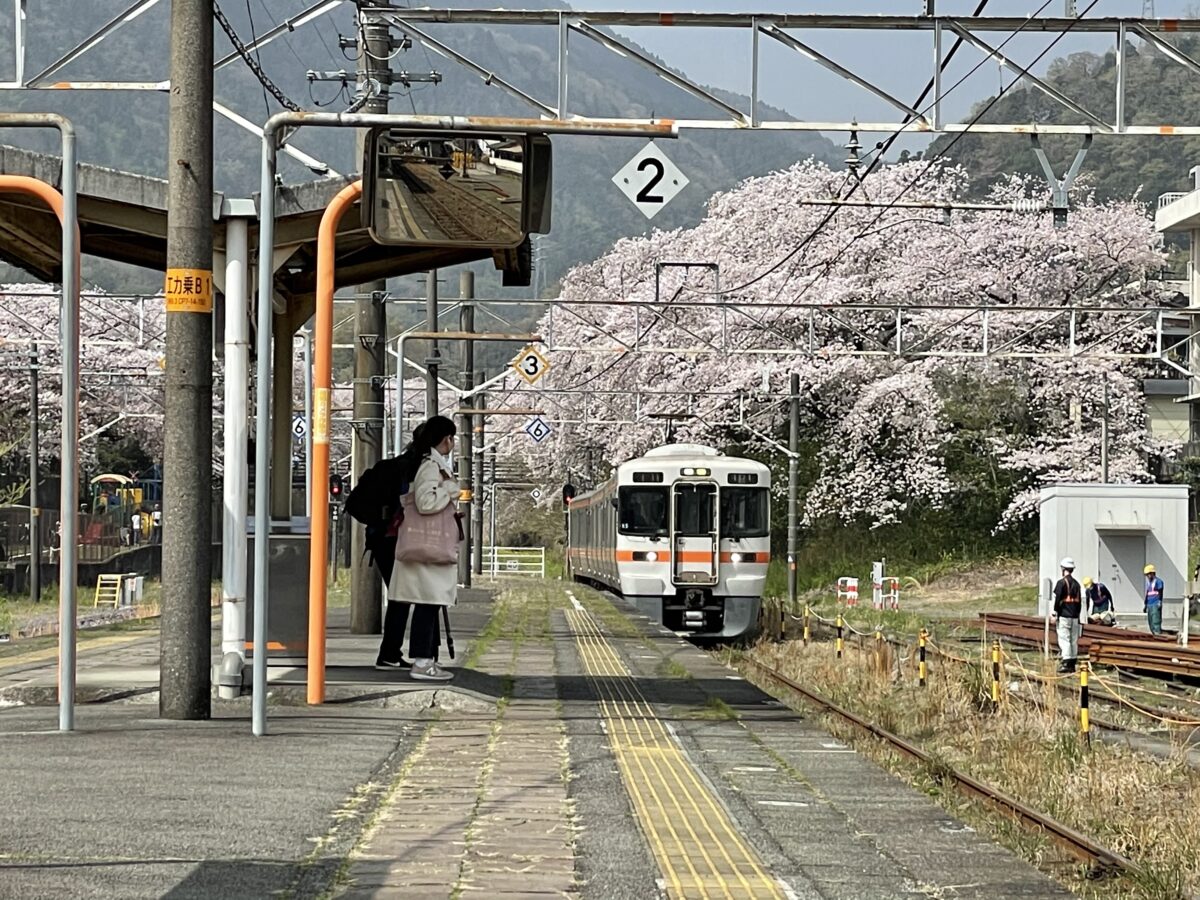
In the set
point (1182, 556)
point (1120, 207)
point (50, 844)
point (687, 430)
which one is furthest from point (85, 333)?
point (50, 844)

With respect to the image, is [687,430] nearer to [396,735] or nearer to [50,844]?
[396,735]

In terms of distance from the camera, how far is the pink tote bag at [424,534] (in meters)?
11.9

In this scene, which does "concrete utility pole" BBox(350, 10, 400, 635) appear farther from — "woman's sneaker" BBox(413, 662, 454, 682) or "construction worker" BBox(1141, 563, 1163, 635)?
"construction worker" BBox(1141, 563, 1163, 635)

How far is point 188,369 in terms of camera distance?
10602mm

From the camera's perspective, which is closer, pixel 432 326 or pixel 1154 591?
pixel 1154 591

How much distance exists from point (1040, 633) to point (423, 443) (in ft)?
63.9

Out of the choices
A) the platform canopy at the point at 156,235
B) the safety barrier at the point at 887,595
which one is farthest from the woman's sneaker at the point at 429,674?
the safety barrier at the point at 887,595

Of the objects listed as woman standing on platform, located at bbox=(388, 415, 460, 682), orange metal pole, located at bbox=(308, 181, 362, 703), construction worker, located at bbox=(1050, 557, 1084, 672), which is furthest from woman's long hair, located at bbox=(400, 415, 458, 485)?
construction worker, located at bbox=(1050, 557, 1084, 672)

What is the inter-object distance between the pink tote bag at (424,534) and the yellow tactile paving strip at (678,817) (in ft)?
4.71

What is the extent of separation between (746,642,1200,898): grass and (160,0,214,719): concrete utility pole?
4.17 meters

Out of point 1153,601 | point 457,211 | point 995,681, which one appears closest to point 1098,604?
point 1153,601

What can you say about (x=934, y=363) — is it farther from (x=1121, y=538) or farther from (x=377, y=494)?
(x=377, y=494)

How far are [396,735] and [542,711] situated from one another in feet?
6.23

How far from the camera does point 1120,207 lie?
49.6 m
